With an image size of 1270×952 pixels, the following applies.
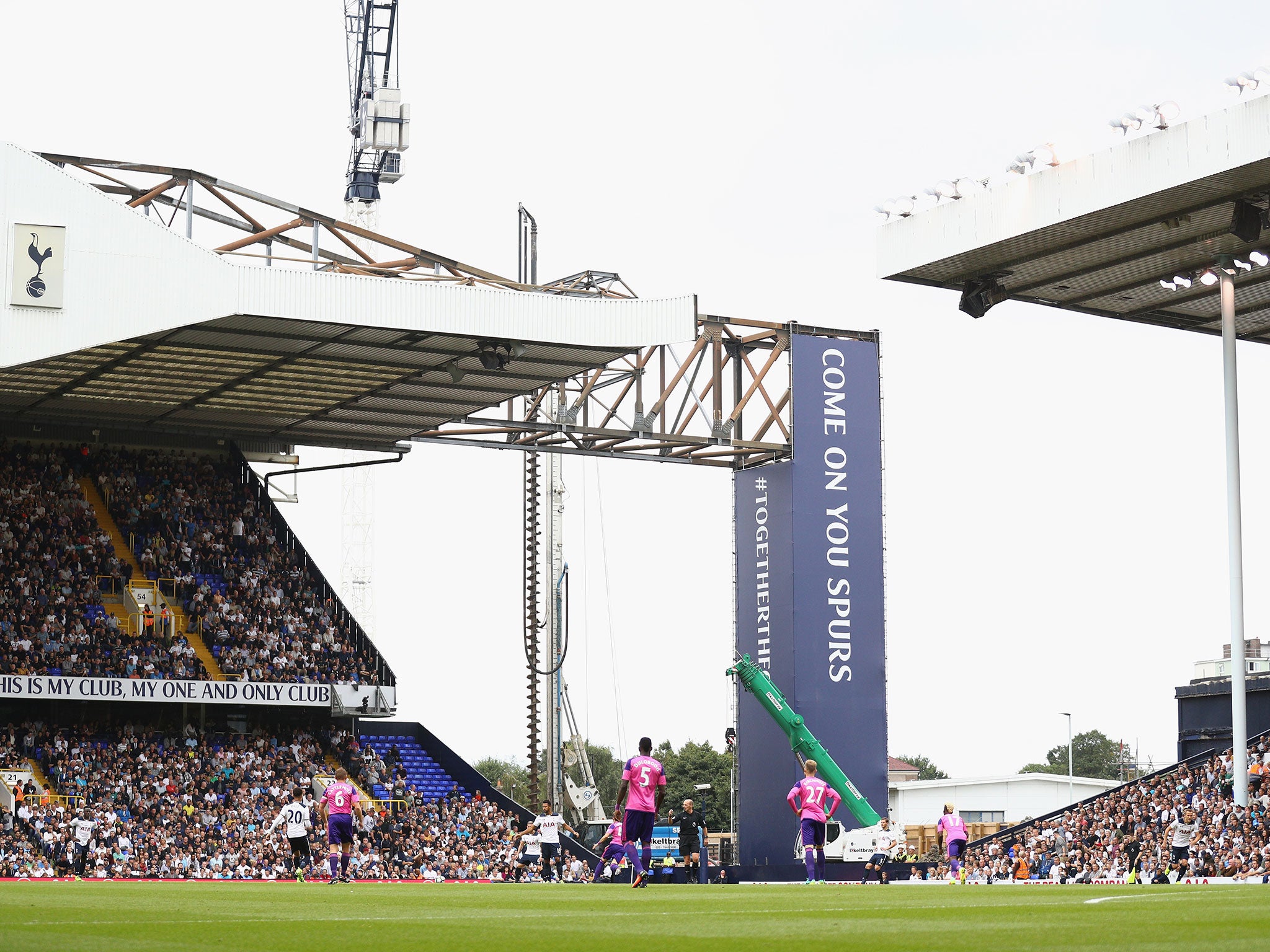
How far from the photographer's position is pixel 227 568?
4619 centimetres

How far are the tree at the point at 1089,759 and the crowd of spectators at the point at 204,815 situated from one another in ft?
328

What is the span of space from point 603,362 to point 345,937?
95.4ft

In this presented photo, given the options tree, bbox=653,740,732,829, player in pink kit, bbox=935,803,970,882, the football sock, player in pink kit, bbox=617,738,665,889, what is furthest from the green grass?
tree, bbox=653,740,732,829

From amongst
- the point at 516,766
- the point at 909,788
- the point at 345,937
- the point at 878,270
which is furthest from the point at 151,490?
the point at 516,766

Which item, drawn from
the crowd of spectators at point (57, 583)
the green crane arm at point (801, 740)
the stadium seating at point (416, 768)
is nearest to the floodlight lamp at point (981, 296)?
the green crane arm at point (801, 740)

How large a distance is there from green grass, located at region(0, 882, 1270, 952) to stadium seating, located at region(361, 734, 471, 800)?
27.4m

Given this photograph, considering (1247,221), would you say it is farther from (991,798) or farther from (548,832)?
(991,798)

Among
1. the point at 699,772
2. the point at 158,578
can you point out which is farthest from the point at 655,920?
the point at 699,772

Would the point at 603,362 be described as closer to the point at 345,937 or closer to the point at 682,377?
the point at 682,377

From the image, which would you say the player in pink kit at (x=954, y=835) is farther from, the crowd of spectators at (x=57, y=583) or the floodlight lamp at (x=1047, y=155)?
the crowd of spectators at (x=57, y=583)

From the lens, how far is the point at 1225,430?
33.9 meters

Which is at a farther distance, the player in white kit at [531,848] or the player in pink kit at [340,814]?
the player in white kit at [531,848]

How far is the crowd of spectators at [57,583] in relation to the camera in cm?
4103

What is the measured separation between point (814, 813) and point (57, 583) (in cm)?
2458
